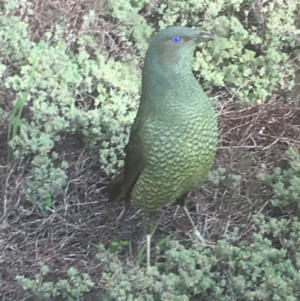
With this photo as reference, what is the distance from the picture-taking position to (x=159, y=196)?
3387 mm

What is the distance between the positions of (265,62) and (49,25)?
131cm

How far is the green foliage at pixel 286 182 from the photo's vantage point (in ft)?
11.6

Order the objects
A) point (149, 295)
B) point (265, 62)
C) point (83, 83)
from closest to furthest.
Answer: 1. point (149, 295)
2. point (83, 83)
3. point (265, 62)

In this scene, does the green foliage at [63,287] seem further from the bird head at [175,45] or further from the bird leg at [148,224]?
the bird head at [175,45]

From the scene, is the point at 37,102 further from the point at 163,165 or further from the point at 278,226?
the point at 278,226

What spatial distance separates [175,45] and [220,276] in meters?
0.97

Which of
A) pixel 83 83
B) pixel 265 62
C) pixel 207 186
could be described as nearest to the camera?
pixel 207 186

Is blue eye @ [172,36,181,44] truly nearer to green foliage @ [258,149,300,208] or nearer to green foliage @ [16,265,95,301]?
green foliage @ [258,149,300,208]

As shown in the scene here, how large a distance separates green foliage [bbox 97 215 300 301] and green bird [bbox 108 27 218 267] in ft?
1.05

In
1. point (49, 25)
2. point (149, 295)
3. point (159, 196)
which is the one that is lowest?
point (149, 295)

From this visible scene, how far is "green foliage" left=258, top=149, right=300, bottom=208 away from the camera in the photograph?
352 centimetres

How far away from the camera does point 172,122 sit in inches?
127

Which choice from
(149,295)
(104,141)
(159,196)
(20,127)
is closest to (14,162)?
(20,127)

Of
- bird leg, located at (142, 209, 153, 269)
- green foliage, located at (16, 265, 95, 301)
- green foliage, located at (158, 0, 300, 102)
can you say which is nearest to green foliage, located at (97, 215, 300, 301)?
green foliage, located at (16, 265, 95, 301)
